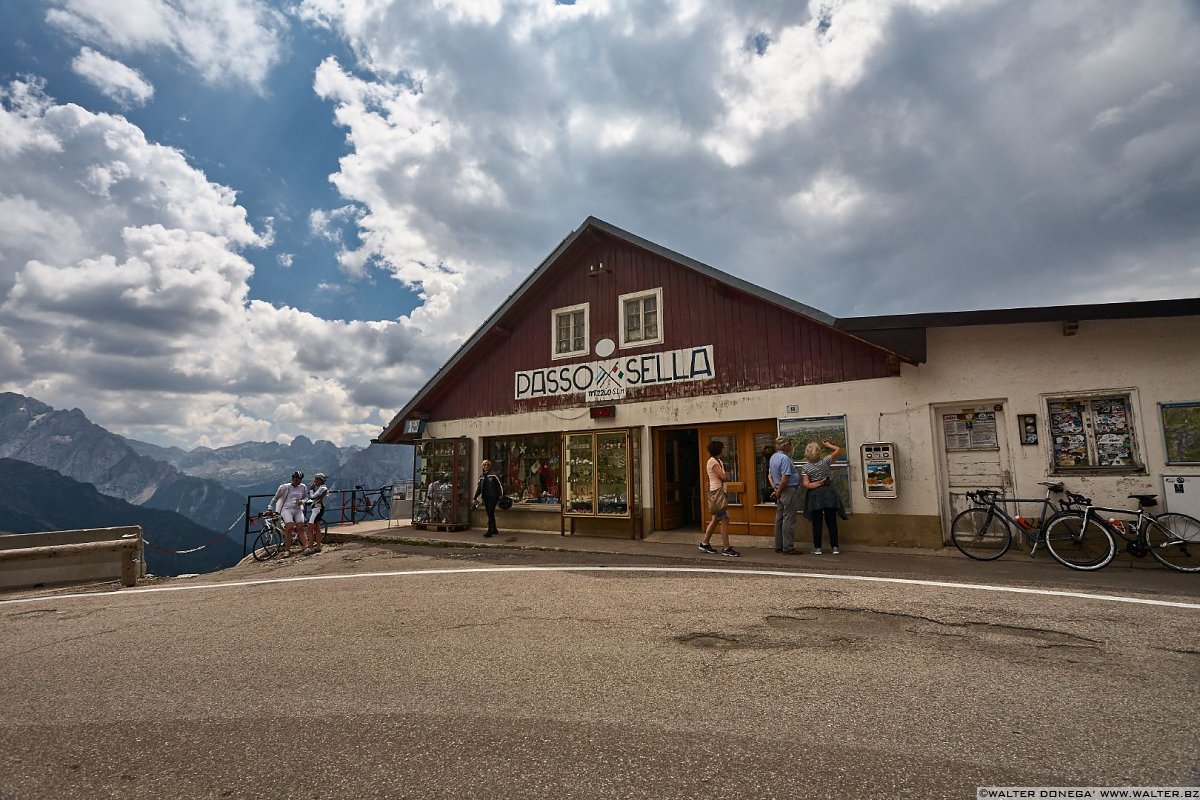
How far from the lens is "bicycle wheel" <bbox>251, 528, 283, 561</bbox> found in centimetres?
1345

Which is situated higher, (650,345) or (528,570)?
(650,345)

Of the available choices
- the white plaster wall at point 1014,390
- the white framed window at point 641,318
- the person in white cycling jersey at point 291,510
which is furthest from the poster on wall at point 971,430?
the person in white cycling jersey at point 291,510

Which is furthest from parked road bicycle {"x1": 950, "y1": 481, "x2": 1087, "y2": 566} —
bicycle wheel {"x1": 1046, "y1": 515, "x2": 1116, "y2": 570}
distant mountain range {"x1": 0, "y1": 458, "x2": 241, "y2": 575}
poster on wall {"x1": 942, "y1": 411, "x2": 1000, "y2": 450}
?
distant mountain range {"x1": 0, "y1": 458, "x2": 241, "y2": 575}

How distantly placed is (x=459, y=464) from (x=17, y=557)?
8.56 m

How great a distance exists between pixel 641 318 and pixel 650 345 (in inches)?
30.3

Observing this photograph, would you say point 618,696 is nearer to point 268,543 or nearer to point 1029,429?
point 1029,429

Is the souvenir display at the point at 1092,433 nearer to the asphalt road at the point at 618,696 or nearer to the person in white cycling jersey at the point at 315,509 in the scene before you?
the asphalt road at the point at 618,696

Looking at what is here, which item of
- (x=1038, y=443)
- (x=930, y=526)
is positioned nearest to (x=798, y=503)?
(x=930, y=526)

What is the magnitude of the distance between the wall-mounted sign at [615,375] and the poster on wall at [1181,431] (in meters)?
7.14

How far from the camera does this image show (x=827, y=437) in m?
10.9

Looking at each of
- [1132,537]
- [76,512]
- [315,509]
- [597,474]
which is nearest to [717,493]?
[597,474]

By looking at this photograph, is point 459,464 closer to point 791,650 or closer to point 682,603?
point 682,603

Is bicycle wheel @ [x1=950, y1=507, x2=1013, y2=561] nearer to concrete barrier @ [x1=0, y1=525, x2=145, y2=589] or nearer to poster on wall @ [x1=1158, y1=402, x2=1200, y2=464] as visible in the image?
poster on wall @ [x1=1158, y1=402, x2=1200, y2=464]

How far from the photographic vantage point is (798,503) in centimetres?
1077
